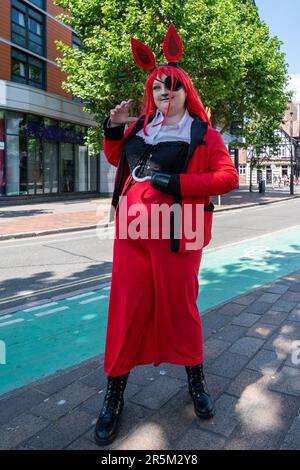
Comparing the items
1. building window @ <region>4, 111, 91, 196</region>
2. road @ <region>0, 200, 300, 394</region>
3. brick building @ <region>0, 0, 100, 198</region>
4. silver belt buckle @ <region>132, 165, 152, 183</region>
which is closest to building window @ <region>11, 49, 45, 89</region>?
brick building @ <region>0, 0, 100, 198</region>

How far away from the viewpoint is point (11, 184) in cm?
2103

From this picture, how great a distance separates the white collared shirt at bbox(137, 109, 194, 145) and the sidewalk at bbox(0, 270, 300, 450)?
1.59 metres

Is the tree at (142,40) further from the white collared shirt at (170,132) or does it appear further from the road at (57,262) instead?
the white collared shirt at (170,132)

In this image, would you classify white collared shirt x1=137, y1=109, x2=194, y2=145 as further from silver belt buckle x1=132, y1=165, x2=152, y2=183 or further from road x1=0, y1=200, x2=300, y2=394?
road x1=0, y1=200, x2=300, y2=394

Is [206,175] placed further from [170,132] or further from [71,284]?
[71,284]

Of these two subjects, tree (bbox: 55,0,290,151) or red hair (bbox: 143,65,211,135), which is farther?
tree (bbox: 55,0,290,151)

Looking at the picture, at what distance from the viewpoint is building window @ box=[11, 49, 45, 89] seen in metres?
21.2

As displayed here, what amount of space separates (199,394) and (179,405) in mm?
176

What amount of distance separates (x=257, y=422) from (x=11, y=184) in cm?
2048

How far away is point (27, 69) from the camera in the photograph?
22031mm

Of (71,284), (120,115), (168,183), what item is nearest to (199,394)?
(168,183)

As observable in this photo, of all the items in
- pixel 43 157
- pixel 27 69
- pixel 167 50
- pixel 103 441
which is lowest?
pixel 103 441

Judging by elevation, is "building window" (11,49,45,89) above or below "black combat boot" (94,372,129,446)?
above
